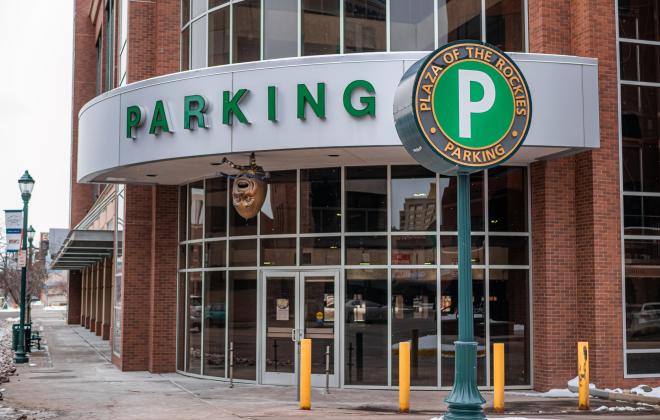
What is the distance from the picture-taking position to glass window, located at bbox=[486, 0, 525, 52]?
17734 millimetres

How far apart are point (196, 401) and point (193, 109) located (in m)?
5.50

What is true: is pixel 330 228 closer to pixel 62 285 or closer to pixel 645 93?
pixel 645 93

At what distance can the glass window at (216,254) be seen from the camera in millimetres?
19594

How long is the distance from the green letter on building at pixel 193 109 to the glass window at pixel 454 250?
529 cm

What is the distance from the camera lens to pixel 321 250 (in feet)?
59.5

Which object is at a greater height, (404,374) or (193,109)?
(193,109)

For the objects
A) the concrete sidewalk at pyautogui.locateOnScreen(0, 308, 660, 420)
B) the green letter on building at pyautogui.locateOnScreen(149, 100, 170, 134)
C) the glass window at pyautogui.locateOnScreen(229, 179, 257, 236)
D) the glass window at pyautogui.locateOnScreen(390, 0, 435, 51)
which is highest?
the glass window at pyautogui.locateOnScreen(390, 0, 435, 51)

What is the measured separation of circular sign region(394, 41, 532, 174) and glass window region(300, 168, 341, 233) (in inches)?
328

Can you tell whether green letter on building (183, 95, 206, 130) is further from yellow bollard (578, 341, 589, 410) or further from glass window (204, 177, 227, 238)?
yellow bollard (578, 341, 589, 410)

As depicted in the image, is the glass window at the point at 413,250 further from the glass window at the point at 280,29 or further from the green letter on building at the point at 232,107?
the glass window at the point at 280,29

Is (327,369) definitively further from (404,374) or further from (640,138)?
(640,138)

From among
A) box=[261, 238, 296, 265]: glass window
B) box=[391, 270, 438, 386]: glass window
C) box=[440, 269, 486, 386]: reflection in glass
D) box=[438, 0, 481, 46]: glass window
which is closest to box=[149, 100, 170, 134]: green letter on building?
box=[261, 238, 296, 265]: glass window

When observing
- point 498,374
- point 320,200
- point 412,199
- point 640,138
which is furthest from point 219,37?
point 498,374

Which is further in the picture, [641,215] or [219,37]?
[219,37]
